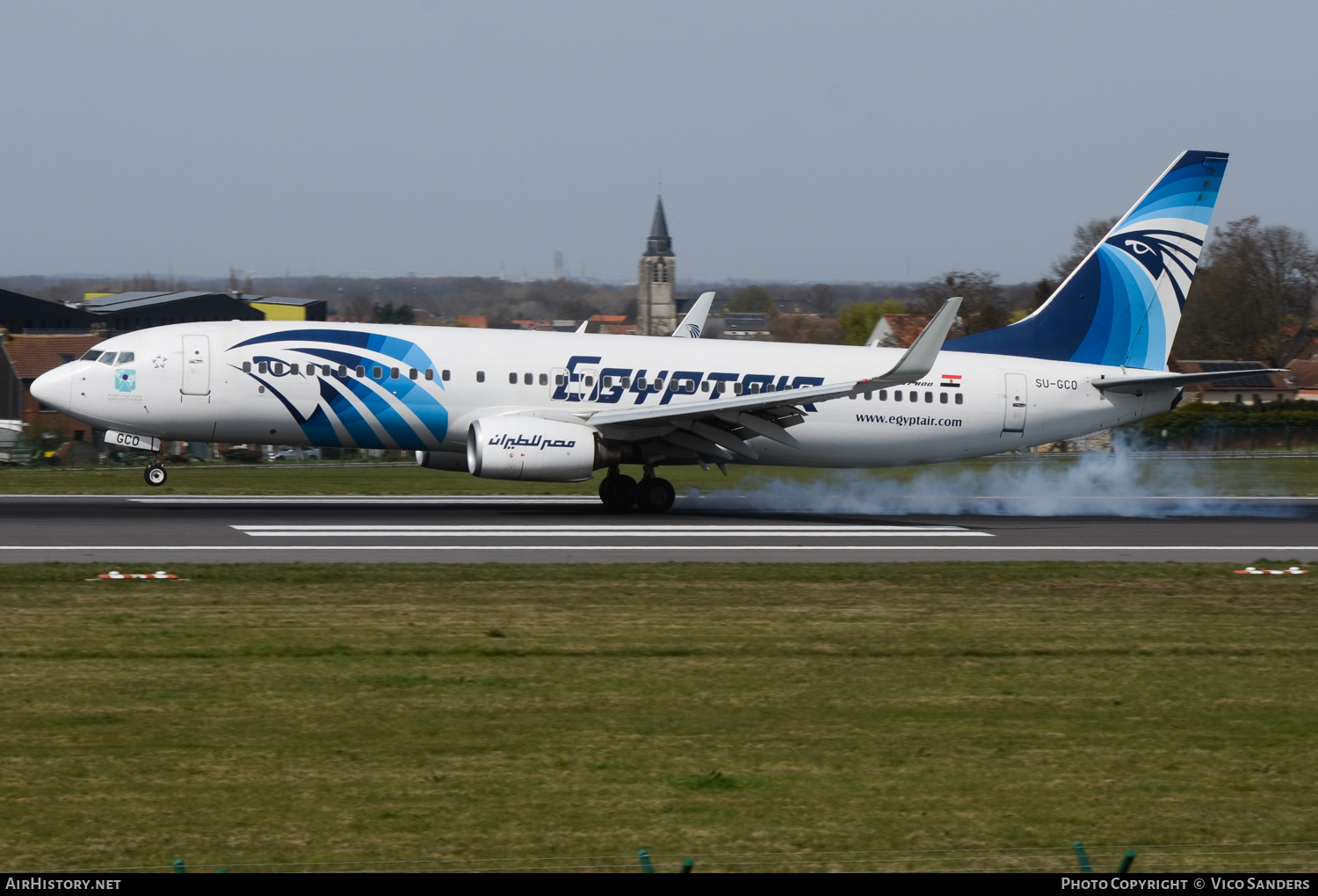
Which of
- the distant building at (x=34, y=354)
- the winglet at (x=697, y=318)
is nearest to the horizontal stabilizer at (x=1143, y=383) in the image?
the winglet at (x=697, y=318)

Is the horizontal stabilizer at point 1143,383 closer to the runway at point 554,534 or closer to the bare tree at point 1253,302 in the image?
the runway at point 554,534

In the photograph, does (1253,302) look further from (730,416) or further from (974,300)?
(730,416)

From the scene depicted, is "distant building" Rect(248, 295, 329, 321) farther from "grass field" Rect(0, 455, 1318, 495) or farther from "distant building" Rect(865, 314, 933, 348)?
"grass field" Rect(0, 455, 1318, 495)

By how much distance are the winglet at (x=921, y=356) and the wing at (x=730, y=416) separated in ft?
0.05

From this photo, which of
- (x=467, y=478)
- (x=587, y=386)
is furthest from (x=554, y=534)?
(x=467, y=478)

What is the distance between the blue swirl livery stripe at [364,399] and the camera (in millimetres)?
26125

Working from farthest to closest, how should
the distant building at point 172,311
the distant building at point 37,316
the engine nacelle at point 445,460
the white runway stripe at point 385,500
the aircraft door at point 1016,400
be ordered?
the distant building at point 172,311 < the distant building at point 37,316 < the white runway stripe at point 385,500 < the aircraft door at point 1016,400 < the engine nacelle at point 445,460

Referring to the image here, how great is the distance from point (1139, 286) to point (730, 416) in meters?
10.4

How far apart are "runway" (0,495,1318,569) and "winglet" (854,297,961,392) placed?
284 cm

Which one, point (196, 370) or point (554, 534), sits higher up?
point (196, 370)

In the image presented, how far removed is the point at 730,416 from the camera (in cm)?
2609

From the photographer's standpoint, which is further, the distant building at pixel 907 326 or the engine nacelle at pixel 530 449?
the distant building at pixel 907 326

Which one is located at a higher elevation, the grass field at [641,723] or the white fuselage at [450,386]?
the white fuselage at [450,386]

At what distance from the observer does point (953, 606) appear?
16.6 meters
